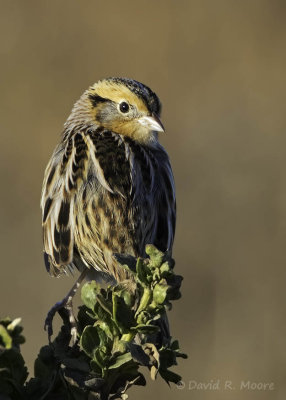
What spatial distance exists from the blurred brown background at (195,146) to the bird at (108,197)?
208 centimetres

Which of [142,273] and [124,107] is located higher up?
[124,107]

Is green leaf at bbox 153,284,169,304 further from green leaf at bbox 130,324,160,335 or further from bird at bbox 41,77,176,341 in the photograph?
bird at bbox 41,77,176,341

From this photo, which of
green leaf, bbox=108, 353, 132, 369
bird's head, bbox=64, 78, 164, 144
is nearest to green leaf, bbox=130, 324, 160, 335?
green leaf, bbox=108, 353, 132, 369

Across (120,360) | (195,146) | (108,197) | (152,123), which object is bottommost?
(120,360)

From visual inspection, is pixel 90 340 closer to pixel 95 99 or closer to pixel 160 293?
pixel 160 293

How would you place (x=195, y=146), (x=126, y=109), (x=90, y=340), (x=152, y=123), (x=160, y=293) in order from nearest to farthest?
(x=160, y=293) → (x=90, y=340) → (x=152, y=123) → (x=126, y=109) → (x=195, y=146)

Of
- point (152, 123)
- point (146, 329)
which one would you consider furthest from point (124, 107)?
point (146, 329)

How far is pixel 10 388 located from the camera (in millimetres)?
1820

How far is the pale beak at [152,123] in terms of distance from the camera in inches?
137

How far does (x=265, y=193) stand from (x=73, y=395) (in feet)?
14.3

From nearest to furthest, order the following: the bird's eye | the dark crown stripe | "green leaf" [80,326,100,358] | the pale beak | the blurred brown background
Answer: "green leaf" [80,326,100,358] < the pale beak < the bird's eye < the dark crown stripe < the blurred brown background

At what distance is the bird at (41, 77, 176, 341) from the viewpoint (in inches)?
115

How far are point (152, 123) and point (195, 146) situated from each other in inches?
129

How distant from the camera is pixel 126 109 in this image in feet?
11.9
